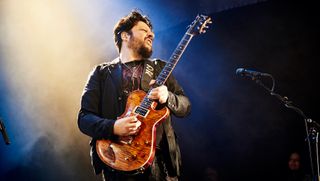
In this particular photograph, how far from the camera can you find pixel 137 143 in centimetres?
268

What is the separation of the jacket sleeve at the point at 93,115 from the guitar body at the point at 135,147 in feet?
0.29

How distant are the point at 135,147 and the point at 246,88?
4.70 m

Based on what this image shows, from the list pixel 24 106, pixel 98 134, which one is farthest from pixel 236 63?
pixel 98 134

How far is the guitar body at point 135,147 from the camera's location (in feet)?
8.56

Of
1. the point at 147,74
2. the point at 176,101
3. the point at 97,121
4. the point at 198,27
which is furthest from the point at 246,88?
the point at 97,121

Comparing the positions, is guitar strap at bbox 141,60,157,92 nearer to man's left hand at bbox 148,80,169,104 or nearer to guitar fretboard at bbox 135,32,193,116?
guitar fretboard at bbox 135,32,193,116

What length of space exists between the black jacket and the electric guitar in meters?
0.08

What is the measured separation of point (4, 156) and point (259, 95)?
172 inches

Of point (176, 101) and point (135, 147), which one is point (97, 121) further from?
point (176, 101)

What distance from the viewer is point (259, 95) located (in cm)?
698

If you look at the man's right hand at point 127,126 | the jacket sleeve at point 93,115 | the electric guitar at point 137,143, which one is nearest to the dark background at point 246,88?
the jacket sleeve at point 93,115

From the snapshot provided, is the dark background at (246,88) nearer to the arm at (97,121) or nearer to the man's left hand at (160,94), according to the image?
the arm at (97,121)

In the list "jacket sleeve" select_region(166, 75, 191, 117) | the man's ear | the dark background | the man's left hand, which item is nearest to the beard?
the man's ear

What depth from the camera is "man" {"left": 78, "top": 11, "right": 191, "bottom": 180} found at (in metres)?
2.69
